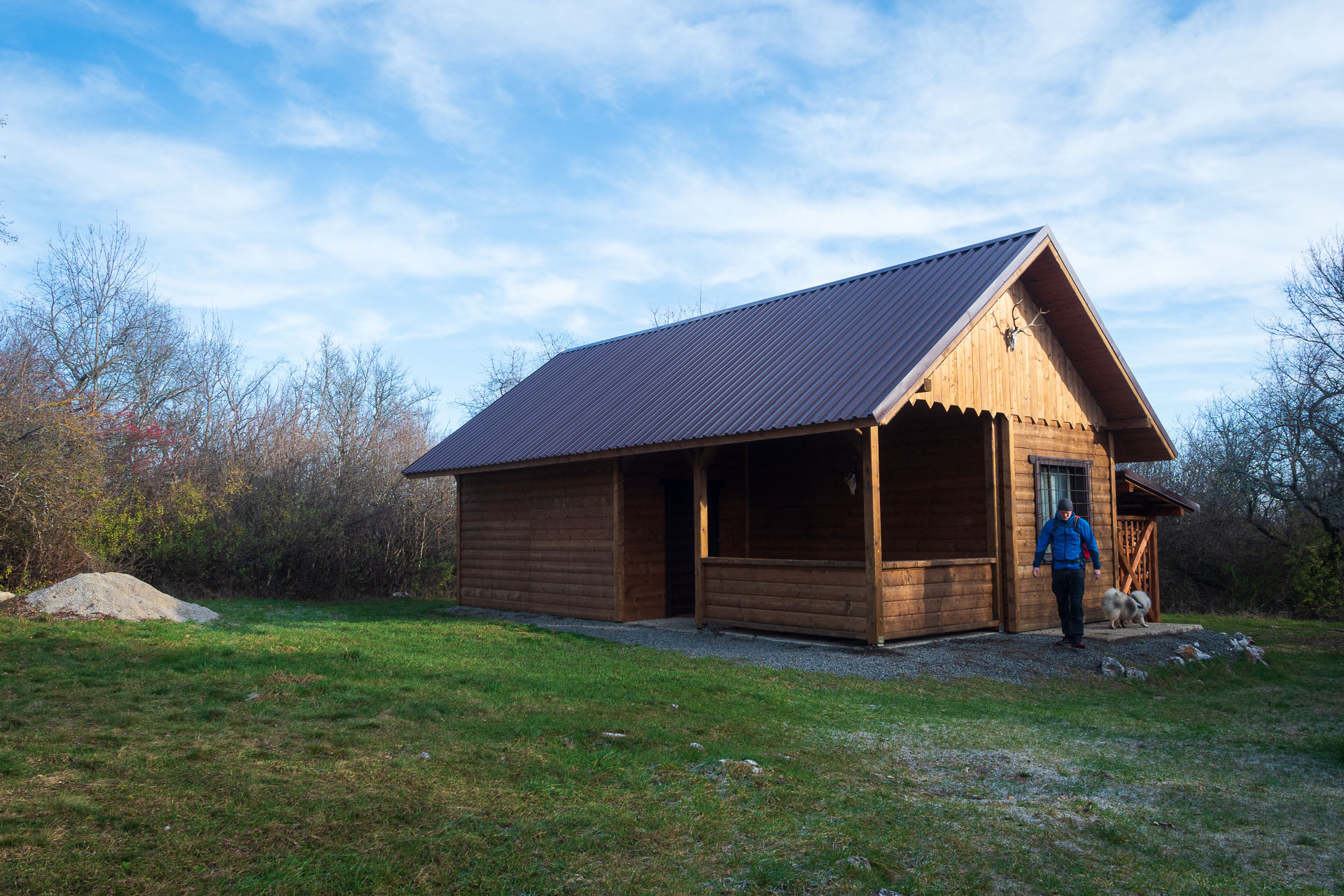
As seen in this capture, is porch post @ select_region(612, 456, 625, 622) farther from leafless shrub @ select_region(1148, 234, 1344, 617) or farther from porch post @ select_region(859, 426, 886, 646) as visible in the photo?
leafless shrub @ select_region(1148, 234, 1344, 617)

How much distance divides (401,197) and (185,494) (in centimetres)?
757

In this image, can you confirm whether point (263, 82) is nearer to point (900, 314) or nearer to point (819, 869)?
point (900, 314)

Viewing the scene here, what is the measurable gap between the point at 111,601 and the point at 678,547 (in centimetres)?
812

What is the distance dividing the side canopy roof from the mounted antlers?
0.47 m

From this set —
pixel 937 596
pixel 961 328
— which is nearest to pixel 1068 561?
pixel 937 596

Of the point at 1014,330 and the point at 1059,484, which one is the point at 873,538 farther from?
the point at 1059,484

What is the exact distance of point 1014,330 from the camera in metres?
12.9

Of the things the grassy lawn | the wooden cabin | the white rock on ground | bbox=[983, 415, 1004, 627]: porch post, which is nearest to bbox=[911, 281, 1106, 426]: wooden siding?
the wooden cabin

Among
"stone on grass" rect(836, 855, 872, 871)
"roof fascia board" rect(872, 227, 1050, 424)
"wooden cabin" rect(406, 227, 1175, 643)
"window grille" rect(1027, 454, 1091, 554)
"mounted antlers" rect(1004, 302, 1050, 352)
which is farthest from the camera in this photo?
"window grille" rect(1027, 454, 1091, 554)

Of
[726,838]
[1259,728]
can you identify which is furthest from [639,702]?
[1259,728]

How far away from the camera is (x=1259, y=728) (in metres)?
8.07

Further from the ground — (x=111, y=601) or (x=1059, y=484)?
(x=1059, y=484)

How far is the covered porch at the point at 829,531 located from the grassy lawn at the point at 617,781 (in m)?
2.24

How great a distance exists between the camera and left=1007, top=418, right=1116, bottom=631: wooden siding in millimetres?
12719
